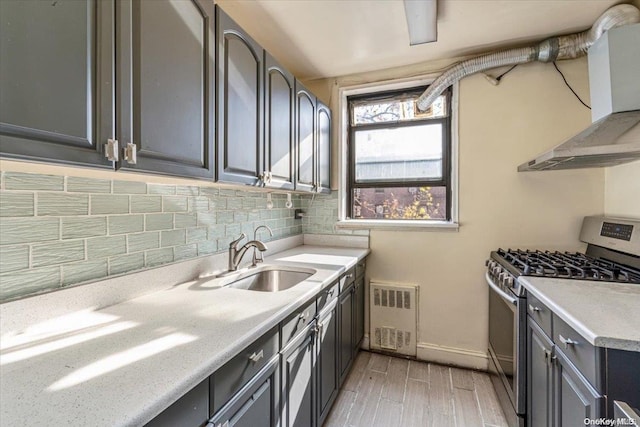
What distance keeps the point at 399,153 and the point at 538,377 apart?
1.89 meters

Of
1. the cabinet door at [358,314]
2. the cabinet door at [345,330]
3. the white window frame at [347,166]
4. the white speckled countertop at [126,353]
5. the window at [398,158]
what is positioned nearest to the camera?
the white speckled countertop at [126,353]

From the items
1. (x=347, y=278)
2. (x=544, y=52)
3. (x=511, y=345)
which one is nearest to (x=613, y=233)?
(x=511, y=345)

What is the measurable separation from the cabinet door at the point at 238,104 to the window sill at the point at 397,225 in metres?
1.33

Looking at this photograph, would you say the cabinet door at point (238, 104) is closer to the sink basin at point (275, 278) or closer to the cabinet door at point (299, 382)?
the sink basin at point (275, 278)

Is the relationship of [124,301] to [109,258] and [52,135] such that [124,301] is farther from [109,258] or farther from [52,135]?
[52,135]

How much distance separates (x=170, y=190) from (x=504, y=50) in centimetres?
255

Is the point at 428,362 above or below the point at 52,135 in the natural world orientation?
below

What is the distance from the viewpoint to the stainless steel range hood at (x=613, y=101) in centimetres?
140

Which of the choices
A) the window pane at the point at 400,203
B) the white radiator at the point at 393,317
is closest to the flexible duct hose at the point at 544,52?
the window pane at the point at 400,203

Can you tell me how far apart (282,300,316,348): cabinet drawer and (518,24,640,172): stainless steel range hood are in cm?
152

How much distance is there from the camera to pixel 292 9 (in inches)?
69.7

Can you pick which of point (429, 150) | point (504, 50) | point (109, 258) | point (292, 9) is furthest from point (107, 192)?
point (504, 50)

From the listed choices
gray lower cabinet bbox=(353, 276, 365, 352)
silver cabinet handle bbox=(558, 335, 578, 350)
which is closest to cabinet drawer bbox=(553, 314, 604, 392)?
silver cabinet handle bbox=(558, 335, 578, 350)

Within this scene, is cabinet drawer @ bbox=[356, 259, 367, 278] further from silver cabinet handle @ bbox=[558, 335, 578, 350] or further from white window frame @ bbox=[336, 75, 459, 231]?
silver cabinet handle @ bbox=[558, 335, 578, 350]
